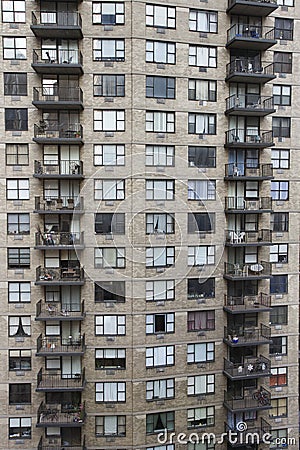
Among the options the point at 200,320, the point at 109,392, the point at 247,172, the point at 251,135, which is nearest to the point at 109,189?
the point at 247,172

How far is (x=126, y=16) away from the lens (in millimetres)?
19516

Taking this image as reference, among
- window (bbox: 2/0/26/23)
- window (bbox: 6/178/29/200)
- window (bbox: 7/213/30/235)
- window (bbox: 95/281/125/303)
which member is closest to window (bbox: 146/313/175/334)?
window (bbox: 95/281/125/303)

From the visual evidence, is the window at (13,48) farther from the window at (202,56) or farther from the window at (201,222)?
the window at (201,222)

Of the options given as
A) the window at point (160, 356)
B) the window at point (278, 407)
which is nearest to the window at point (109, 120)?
the window at point (160, 356)

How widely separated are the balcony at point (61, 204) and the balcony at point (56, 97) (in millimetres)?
4499

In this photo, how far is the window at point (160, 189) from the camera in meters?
20.3

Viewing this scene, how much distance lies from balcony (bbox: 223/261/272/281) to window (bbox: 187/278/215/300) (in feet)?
3.05

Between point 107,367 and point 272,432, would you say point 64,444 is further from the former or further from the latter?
point 272,432

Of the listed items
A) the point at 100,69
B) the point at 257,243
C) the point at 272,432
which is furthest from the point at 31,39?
the point at 272,432

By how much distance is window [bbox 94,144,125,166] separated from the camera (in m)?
20.1

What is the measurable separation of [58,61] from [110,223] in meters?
8.45

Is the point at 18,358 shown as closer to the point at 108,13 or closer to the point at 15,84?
the point at 15,84

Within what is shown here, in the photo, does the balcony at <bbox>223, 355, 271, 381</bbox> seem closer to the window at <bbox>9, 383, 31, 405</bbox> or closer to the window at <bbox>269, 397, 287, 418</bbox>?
the window at <bbox>269, 397, 287, 418</bbox>

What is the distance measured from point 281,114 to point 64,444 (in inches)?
829
